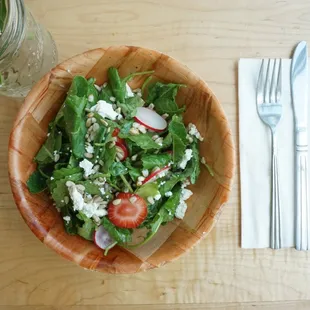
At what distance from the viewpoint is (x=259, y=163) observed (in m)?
1.00

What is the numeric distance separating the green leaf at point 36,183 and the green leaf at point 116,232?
0.14 metres

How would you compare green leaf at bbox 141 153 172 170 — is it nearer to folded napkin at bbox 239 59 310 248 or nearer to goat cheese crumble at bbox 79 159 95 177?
goat cheese crumble at bbox 79 159 95 177

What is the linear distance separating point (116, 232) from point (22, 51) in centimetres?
40

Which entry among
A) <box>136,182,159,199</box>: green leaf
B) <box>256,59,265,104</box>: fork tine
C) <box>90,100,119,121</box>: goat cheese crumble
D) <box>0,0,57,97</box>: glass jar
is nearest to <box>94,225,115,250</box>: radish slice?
<box>136,182,159,199</box>: green leaf

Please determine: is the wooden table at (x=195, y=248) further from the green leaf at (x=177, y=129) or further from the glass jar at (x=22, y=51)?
the green leaf at (x=177, y=129)

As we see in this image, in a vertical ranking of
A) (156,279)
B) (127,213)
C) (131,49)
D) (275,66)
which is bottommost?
(156,279)

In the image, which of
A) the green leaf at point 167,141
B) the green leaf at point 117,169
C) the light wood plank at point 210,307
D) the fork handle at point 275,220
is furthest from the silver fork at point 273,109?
the green leaf at point 117,169

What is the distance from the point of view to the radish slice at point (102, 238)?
0.88 m

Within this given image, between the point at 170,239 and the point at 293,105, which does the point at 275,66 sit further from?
the point at 170,239

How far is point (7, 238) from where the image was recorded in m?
0.98

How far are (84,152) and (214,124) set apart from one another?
10.1 inches

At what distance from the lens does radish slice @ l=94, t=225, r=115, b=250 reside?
0.88 meters

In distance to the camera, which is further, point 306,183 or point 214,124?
point 306,183

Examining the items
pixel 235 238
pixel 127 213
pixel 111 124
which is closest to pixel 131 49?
pixel 111 124
